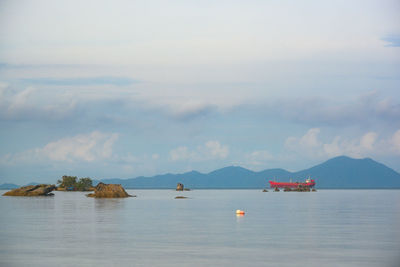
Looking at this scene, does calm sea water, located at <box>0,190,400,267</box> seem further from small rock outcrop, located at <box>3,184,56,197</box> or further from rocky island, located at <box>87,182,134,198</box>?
small rock outcrop, located at <box>3,184,56,197</box>

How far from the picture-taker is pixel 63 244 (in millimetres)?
40062

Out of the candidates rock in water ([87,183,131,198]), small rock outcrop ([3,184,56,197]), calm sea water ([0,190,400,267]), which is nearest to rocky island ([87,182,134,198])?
rock in water ([87,183,131,198])

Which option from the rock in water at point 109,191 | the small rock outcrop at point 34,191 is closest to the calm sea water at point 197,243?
the rock in water at point 109,191

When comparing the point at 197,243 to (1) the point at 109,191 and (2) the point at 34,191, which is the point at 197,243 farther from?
Answer: (2) the point at 34,191

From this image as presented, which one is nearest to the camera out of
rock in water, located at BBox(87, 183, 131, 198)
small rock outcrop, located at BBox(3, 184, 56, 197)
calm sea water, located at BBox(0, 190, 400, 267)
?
calm sea water, located at BBox(0, 190, 400, 267)

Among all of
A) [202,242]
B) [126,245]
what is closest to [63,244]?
[126,245]

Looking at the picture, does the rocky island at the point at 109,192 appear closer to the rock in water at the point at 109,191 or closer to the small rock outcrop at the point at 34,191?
the rock in water at the point at 109,191

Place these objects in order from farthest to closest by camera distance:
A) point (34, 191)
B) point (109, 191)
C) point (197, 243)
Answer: point (34, 191)
point (109, 191)
point (197, 243)

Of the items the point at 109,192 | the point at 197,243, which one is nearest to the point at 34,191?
the point at 109,192

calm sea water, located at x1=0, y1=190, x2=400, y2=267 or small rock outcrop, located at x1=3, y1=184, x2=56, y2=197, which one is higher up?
small rock outcrop, located at x1=3, y1=184, x2=56, y2=197

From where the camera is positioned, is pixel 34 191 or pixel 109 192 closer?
pixel 109 192

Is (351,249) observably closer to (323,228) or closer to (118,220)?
(323,228)

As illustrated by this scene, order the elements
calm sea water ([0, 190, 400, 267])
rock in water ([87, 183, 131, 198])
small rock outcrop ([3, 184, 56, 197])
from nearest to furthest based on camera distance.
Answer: calm sea water ([0, 190, 400, 267]) < rock in water ([87, 183, 131, 198]) < small rock outcrop ([3, 184, 56, 197])

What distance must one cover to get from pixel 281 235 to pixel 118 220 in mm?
22048
